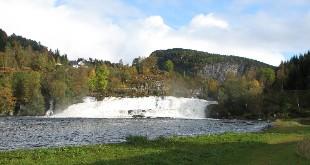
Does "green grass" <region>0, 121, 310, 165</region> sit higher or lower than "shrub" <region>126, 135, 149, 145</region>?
lower

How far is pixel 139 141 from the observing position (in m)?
48.5

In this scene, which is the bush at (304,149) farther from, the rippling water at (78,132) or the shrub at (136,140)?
the rippling water at (78,132)

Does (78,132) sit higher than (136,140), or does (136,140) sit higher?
(78,132)

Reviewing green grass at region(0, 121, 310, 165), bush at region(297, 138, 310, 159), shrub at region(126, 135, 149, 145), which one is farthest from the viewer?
shrub at region(126, 135, 149, 145)

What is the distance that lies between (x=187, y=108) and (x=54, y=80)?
55.1 m

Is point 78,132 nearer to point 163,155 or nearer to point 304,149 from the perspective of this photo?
point 163,155

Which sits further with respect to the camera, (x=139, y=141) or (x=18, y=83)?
(x=18, y=83)

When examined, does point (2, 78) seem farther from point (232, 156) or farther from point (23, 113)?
point (232, 156)

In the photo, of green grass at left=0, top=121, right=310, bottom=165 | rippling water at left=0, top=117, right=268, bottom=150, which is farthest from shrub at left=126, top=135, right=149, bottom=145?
rippling water at left=0, top=117, right=268, bottom=150

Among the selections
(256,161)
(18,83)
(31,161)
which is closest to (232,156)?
(256,161)

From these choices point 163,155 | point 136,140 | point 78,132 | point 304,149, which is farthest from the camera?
point 78,132

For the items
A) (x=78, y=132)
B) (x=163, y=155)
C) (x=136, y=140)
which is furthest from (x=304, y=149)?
(x=78, y=132)

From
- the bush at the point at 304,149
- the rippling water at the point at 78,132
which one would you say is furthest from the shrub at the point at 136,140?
the bush at the point at 304,149

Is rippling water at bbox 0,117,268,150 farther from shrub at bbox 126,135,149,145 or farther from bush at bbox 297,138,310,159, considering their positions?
bush at bbox 297,138,310,159
